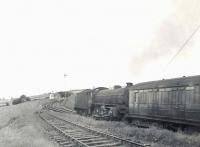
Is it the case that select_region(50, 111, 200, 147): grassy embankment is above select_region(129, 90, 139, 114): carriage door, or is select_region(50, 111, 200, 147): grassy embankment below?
below

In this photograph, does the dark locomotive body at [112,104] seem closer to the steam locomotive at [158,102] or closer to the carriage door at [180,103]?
the steam locomotive at [158,102]

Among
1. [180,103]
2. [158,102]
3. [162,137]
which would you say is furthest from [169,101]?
[162,137]

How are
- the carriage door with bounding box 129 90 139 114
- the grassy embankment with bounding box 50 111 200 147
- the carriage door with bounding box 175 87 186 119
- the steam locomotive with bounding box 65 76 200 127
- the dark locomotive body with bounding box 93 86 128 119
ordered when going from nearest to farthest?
the grassy embankment with bounding box 50 111 200 147
the steam locomotive with bounding box 65 76 200 127
the carriage door with bounding box 175 87 186 119
the carriage door with bounding box 129 90 139 114
the dark locomotive body with bounding box 93 86 128 119

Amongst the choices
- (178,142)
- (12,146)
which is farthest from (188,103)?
(12,146)

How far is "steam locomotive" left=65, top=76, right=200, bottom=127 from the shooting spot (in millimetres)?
18084

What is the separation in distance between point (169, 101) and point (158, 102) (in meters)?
1.32

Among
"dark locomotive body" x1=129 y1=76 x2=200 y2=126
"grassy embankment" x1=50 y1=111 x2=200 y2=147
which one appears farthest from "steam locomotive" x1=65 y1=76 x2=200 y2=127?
"grassy embankment" x1=50 y1=111 x2=200 y2=147

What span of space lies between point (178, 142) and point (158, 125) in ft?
19.7

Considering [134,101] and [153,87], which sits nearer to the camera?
[153,87]

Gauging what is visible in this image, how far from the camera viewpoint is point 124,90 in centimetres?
2797

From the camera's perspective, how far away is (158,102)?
21.4 metres

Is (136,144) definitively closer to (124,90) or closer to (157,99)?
(157,99)

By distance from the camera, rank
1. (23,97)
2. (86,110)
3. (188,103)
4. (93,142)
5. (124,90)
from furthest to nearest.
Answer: (23,97)
(86,110)
(124,90)
(188,103)
(93,142)

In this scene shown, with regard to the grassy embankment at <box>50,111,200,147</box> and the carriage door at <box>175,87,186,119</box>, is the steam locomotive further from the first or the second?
the grassy embankment at <box>50,111,200,147</box>
